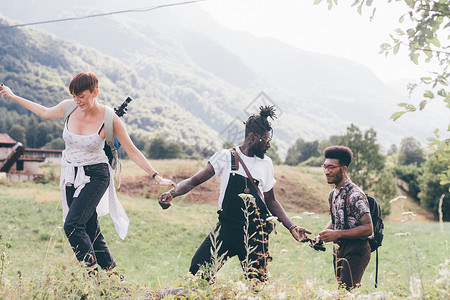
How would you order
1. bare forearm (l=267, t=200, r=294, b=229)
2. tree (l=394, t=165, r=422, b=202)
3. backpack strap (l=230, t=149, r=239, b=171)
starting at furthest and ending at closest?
1. tree (l=394, t=165, r=422, b=202)
2. bare forearm (l=267, t=200, r=294, b=229)
3. backpack strap (l=230, t=149, r=239, b=171)

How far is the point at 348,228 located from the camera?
446 cm

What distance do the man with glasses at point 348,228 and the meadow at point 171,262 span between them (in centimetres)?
22

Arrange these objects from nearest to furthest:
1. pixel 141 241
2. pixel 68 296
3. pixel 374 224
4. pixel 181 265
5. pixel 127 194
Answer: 1. pixel 68 296
2. pixel 374 224
3. pixel 181 265
4. pixel 141 241
5. pixel 127 194

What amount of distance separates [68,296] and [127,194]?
88.3 ft

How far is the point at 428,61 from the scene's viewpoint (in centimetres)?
445

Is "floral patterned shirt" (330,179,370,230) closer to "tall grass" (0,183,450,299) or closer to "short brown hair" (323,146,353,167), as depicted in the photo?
"short brown hair" (323,146,353,167)

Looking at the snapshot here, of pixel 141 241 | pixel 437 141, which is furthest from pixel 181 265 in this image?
pixel 437 141

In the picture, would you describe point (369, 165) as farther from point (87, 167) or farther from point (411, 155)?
point (411, 155)

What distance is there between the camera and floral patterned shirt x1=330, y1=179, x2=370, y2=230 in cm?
438

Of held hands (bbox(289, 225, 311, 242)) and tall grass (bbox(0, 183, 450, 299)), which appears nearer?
tall grass (bbox(0, 183, 450, 299))

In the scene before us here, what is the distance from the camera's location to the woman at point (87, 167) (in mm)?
4273

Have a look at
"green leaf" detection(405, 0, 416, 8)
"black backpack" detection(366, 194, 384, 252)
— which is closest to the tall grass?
"black backpack" detection(366, 194, 384, 252)

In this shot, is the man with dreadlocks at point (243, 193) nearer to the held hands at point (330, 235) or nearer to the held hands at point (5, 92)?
the held hands at point (330, 235)

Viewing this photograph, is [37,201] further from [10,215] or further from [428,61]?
[428,61]
